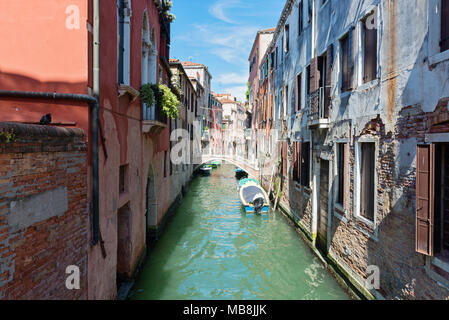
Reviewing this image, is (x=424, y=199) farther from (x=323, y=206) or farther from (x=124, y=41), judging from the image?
(x=124, y=41)

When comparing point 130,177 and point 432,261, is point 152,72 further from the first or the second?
point 432,261

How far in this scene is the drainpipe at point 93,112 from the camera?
3604 mm

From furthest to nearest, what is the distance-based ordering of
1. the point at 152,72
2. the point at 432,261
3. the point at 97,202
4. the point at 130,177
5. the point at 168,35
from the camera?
1. the point at 168,35
2. the point at 152,72
3. the point at 130,177
4. the point at 97,202
5. the point at 432,261

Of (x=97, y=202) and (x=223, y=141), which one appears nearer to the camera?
(x=97, y=202)

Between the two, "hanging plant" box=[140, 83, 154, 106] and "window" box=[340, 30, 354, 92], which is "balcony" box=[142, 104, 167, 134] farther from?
"window" box=[340, 30, 354, 92]

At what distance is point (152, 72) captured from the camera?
8.09 m

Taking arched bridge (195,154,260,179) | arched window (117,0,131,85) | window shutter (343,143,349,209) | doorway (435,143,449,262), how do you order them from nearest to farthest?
doorway (435,143,449,262) < arched window (117,0,131,85) < window shutter (343,143,349,209) < arched bridge (195,154,260,179)

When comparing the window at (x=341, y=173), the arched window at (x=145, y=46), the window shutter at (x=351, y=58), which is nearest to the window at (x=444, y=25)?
the window shutter at (x=351, y=58)

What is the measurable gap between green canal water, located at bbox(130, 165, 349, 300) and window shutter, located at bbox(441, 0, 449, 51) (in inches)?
182

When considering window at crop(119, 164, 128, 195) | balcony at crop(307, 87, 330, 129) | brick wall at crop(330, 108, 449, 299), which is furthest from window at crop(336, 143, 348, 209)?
window at crop(119, 164, 128, 195)

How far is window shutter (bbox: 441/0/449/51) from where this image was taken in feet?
11.8

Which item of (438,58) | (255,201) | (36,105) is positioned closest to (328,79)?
(438,58)

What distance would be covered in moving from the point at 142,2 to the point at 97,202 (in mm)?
4744
